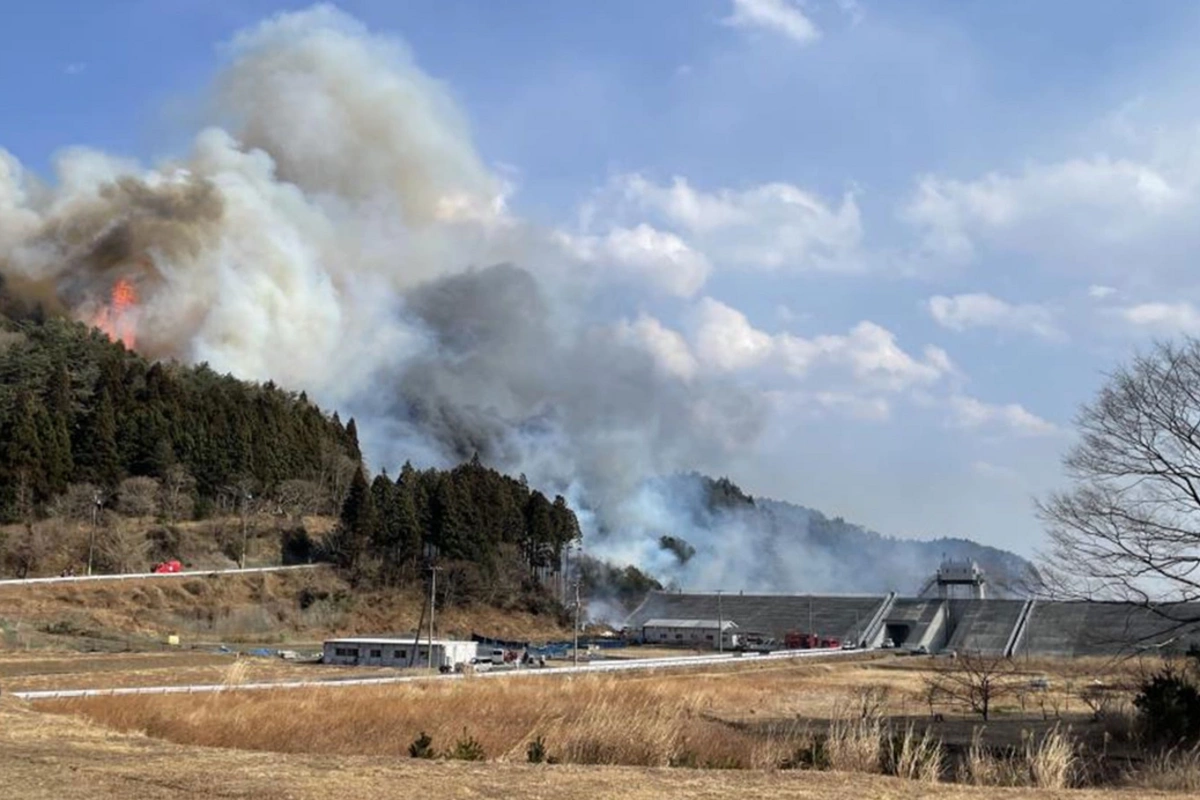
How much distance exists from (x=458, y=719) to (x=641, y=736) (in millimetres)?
7176

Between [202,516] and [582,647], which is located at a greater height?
[202,516]

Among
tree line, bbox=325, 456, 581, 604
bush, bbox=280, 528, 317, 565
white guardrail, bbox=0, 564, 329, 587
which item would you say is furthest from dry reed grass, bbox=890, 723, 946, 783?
bush, bbox=280, 528, 317, 565

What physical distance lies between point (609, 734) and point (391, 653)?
50.9 meters

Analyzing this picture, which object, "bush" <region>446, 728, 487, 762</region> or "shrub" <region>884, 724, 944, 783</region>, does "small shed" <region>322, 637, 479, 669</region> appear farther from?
"shrub" <region>884, 724, 944, 783</region>

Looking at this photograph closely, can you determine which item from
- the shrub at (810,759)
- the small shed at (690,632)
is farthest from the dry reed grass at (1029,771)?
the small shed at (690,632)

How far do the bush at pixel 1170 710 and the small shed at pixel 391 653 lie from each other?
44808 mm

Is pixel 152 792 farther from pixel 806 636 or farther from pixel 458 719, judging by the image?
pixel 806 636

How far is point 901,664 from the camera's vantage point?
76.3 meters

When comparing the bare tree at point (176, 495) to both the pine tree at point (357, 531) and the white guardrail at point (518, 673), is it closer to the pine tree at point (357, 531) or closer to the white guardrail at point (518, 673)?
the pine tree at point (357, 531)

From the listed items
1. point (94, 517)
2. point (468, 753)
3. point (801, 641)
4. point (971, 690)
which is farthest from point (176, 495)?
point (468, 753)

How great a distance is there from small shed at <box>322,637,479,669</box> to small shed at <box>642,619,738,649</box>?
38.3 m

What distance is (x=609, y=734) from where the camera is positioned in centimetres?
1733

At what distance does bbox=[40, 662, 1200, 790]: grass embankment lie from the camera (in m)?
16.1

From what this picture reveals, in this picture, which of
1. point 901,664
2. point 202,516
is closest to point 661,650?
point 901,664
